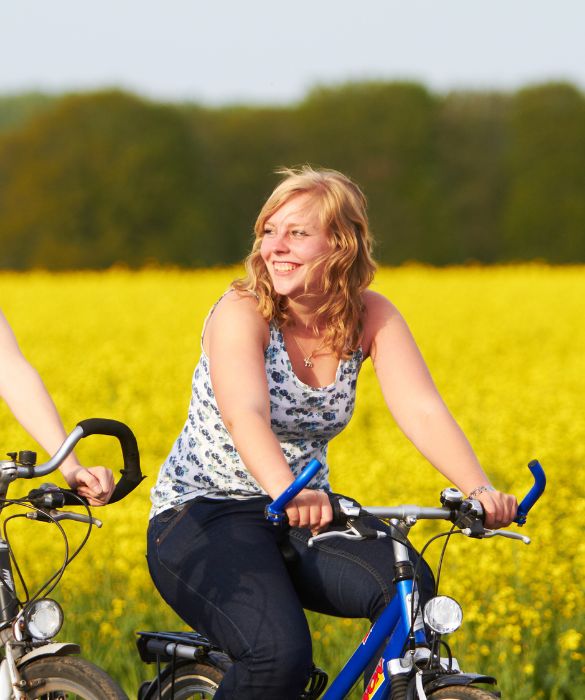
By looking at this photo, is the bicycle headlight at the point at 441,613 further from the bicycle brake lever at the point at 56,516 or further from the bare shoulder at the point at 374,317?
the bare shoulder at the point at 374,317

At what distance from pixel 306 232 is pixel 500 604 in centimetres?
218

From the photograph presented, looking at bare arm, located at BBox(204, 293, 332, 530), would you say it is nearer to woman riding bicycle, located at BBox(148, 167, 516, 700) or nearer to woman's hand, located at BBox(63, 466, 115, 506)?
woman riding bicycle, located at BBox(148, 167, 516, 700)

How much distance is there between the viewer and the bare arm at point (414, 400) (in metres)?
3.14

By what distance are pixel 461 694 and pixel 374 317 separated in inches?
38.3

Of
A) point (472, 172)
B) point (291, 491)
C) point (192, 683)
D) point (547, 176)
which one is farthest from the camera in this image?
point (472, 172)

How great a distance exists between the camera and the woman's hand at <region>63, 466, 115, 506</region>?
9.05ft

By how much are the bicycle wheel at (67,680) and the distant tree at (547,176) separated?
29.1 meters

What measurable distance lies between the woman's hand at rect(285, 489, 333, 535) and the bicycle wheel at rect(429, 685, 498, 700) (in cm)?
39

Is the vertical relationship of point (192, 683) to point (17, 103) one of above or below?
above

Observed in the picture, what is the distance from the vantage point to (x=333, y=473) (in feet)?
25.2

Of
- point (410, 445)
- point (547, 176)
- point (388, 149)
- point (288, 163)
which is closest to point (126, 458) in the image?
point (410, 445)

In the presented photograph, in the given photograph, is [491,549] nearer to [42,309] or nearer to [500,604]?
[500,604]

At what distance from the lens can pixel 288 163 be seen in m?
32.9

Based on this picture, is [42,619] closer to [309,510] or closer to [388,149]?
[309,510]
